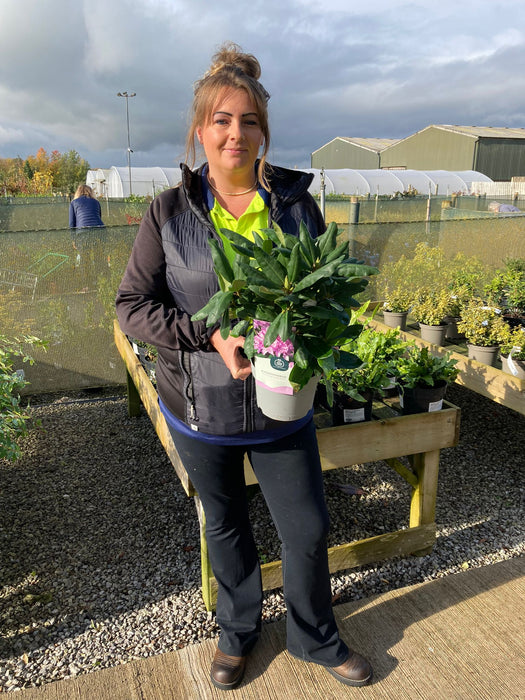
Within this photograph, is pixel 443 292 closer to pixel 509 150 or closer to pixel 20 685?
pixel 20 685

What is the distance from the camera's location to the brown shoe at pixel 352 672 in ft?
5.36

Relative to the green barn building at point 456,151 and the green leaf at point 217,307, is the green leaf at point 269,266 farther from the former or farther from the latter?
the green barn building at point 456,151

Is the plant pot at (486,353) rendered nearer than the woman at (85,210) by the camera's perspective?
Yes

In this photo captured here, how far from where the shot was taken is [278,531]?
1.55 meters

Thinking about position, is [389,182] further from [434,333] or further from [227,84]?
[227,84]

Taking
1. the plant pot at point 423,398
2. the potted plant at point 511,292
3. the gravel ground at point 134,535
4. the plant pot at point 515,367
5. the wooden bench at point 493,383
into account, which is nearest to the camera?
the gravel ground at point 134,535

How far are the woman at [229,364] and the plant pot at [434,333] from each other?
2228 millimetres

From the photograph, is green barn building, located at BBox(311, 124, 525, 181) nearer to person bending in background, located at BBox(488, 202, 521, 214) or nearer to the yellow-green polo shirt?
person bending in background, located at BBox(488, 202, 521, 214)

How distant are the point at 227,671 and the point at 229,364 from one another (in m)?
1.02

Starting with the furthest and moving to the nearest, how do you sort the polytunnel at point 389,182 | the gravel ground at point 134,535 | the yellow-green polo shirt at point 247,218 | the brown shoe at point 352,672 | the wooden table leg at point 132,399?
1. the polytunnel at point 389,182
2. the wooden table leg at point 132,399
3. the gravel ground at point 134,535
4. the brown shoe at point 352,672
5. the yellow-green polo shirt at point 247,218

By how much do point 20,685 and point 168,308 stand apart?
1.35 metres

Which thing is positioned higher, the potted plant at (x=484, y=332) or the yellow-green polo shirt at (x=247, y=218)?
the yellow-green polo shirt at (x=247, y=218)

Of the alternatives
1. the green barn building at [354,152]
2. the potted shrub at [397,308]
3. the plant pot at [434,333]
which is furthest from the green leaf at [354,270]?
the green barn building at [354,152]

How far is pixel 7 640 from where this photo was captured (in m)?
1.92
